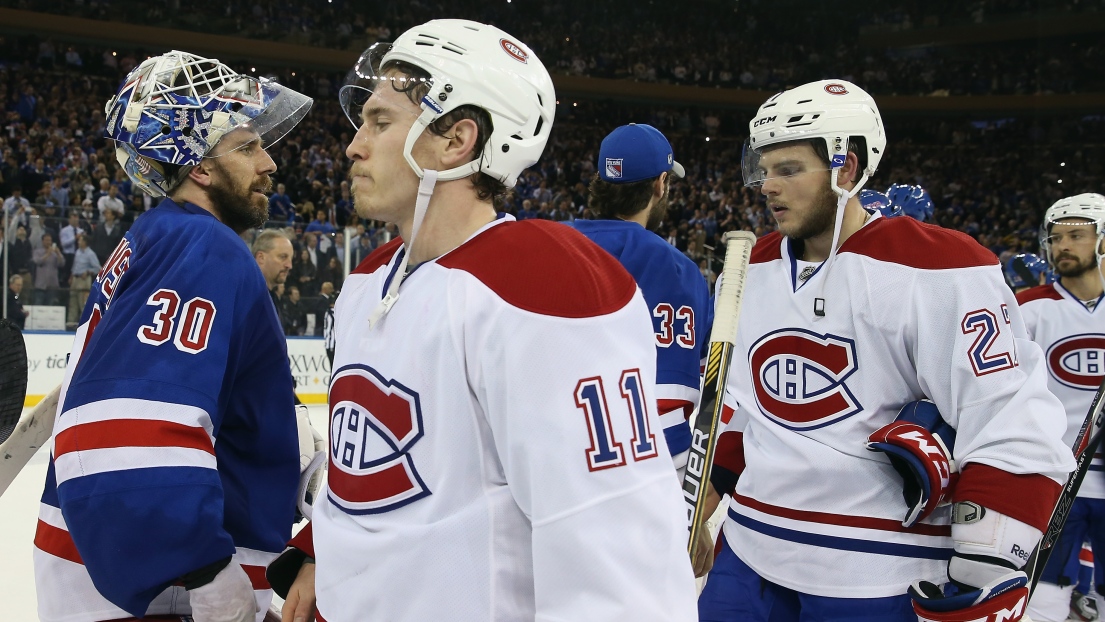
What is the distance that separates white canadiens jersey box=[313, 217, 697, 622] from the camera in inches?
42.3

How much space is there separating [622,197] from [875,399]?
58.8 inches

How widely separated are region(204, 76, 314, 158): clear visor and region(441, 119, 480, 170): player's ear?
70cm

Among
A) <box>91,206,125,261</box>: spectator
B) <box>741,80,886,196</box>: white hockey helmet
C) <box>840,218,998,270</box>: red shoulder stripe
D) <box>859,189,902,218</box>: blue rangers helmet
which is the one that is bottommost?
<box>91,206,125,261</box>: spectator

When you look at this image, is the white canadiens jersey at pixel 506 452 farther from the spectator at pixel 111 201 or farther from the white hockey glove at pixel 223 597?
the spectator at pixel 111 201

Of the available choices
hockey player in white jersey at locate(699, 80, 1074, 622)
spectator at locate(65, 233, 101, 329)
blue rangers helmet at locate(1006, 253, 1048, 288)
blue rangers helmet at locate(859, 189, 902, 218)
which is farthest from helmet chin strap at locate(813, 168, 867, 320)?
spectator at locate(65, 233, 101, 329)

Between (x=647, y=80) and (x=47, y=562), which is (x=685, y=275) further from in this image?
(x=647, y=80)

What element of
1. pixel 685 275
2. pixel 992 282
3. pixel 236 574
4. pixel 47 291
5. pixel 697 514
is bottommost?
pixel 47 291

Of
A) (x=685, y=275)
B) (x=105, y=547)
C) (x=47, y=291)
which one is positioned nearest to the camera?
(x=105, y=547)

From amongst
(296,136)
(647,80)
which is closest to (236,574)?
(296,136)

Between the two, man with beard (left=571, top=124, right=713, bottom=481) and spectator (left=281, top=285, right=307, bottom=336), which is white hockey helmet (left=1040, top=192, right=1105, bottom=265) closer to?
man with beard (left=571, top=124, right=713, bottom=481)

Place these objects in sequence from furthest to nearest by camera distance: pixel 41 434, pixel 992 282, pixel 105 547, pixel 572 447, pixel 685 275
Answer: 1. pixel 685 275
2. pixel 41 434
3. pixel 992 282
4. pixel 105 547
5. pixel 572 447

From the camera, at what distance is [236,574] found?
155 centimetres

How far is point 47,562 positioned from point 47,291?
7.37 m

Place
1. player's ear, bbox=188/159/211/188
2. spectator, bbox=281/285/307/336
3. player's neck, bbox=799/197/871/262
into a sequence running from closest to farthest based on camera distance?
player's ear, bbox=188/159/211/188 < player's neck, bbox=799/197/871/262 < spectator, bbox=281/285/307/336
